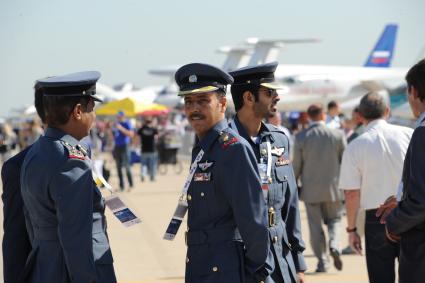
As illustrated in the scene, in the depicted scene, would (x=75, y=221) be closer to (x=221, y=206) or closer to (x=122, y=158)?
(x=221, y=206)

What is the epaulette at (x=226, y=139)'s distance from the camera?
4.63m

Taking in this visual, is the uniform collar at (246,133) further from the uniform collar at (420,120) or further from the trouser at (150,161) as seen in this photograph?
the trouser at (150,161)

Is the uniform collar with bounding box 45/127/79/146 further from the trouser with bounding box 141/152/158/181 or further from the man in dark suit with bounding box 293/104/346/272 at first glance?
Result: the trouser with bounding box 141/152/158/181

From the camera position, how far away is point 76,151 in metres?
4.46

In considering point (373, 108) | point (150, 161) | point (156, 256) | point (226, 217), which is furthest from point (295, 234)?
point (150, 161)

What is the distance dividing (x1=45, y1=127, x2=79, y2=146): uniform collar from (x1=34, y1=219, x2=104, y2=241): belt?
1.35 feet

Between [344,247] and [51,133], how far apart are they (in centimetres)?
791

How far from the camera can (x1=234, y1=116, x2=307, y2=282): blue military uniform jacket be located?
199 inches

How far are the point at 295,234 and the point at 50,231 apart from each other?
1.52m

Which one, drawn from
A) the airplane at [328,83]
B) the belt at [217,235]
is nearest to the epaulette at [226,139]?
the belt at [217,235]

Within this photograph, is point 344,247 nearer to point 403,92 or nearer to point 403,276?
point 403,276

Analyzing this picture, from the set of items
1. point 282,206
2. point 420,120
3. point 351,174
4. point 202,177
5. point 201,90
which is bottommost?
point 351,174

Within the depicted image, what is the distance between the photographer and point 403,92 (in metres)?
64.2

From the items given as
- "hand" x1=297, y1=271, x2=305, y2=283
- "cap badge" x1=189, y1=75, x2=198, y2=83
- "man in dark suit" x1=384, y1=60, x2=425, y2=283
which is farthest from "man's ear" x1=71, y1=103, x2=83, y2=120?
"man in dark suit" x1=384, y1=60, x2=425, y2=283
